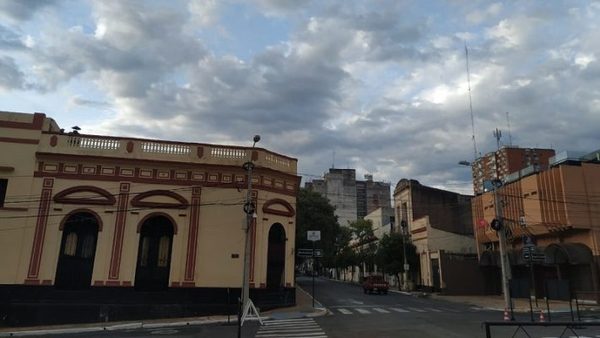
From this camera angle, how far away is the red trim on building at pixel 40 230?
949 inches

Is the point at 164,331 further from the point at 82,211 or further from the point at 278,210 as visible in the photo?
the point at 278,210

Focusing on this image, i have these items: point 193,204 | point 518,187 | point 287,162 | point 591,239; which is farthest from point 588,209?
point 193,204

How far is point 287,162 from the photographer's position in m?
29.3

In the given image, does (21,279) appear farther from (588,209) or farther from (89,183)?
(588,209)

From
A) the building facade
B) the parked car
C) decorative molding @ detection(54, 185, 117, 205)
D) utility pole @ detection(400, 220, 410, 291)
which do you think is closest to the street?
decorative molding @ detection(54, 185, 117, 205)

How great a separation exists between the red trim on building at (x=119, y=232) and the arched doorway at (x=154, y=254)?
99 cm

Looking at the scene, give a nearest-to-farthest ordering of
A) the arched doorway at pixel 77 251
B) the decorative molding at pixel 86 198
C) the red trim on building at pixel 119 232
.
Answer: the arched doorway at pixel 77 251 < the red trim on building at pixel 119 232 < the decorative molding at pixel 86 198

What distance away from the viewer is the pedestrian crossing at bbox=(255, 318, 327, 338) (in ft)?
54.0

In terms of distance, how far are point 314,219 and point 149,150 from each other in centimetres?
2206

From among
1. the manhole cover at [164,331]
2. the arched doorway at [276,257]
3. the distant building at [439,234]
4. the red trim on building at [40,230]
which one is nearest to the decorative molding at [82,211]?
the red trim on building at [40,230]

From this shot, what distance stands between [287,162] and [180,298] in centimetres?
1009

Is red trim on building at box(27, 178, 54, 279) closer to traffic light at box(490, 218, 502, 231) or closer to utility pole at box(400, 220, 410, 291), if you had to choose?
traffic light at box(490, 218, 502, 231)

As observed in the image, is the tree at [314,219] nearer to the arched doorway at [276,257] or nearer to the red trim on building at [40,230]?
the arched doorway at [276,257]

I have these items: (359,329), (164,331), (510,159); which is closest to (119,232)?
(164,331)
